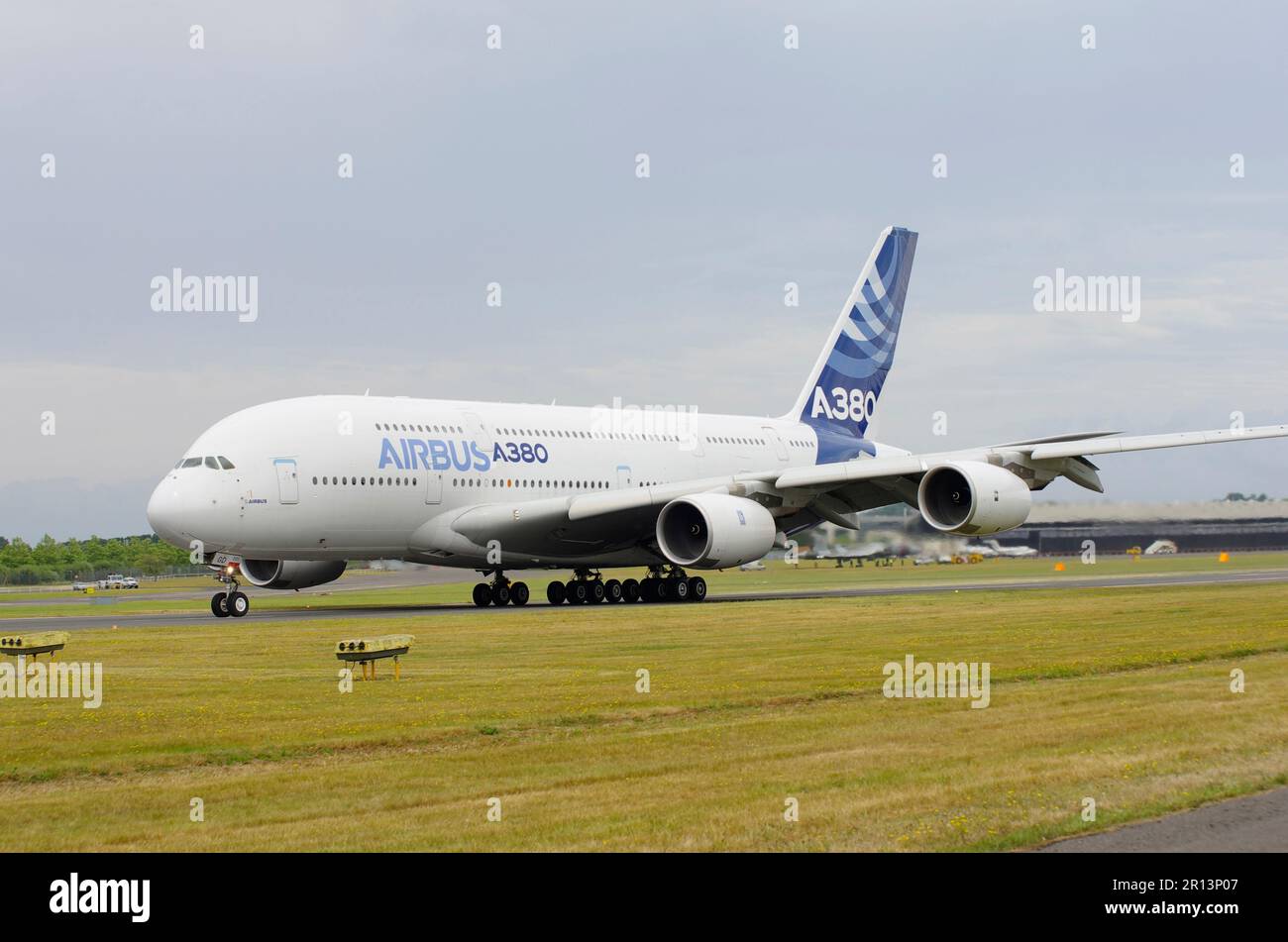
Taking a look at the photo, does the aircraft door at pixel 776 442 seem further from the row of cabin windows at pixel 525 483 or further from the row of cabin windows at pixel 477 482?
the row of cabin windows at pixel 525 483

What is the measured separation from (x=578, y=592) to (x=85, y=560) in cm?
10250

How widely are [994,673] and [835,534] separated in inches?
1247

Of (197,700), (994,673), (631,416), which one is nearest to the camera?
(197,700)

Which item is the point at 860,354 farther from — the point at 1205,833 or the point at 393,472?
the point at 1205,833

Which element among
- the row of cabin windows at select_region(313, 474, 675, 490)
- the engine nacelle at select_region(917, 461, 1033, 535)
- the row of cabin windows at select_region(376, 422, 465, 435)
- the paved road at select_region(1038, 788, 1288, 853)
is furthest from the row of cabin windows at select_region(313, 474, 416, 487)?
the paved road at select_region(1038, 788, 1288, 853)

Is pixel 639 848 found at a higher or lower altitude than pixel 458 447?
lower

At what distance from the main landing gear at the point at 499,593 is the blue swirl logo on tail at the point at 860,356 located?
13366 millimetres

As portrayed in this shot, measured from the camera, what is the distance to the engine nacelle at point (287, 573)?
130ft

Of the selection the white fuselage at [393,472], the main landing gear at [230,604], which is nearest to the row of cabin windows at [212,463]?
the white fuselage at [393,472]

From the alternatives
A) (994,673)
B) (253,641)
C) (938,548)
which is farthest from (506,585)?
(994,673)

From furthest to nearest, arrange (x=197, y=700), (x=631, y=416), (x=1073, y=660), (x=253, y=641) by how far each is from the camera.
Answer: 1. (x=631, y=416)
2. (x=253, y=641)
3. (x=1073, y=660)
4. (x=197, y=700)

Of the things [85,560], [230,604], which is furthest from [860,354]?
[85,560]
